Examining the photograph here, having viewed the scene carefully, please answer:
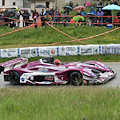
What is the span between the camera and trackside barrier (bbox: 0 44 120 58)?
16.6m

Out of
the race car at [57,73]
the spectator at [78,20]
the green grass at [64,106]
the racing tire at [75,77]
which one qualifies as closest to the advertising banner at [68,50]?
the race car at [57,73]

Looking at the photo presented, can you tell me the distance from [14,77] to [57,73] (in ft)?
6.03

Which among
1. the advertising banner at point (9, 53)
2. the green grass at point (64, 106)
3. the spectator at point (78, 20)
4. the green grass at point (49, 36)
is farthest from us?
the spectator at point (78, 20)

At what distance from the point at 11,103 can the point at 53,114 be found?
156 cm

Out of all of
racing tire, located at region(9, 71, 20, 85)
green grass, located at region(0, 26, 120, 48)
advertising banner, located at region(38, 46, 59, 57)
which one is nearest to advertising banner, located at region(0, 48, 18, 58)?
advertising banner, located at region(38, 46, 59, 57)

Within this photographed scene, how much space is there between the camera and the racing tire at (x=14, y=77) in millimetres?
11665

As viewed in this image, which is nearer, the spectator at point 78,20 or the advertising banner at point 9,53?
the advertising banner at point 9,53

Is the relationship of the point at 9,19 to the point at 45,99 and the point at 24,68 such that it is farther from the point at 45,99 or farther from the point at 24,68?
the point at 45,99

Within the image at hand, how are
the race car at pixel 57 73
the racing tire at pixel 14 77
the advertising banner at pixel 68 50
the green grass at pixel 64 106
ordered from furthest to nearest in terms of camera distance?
the advertising banner at pixel 68 50 → the racing tire at pixel 14 77 → the race car at pixel 57 73 → the green grass at pixel 64 106

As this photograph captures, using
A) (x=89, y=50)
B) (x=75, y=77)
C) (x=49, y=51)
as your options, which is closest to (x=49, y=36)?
(x=49, y=51)

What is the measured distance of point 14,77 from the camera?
11.8 metres

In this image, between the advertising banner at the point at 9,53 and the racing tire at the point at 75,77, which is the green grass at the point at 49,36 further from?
the racing tire at the point at 75,77

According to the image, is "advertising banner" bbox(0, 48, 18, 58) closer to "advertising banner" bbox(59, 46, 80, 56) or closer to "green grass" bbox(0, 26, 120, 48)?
"advertising banner" bbox(59, 46, 80, 56)

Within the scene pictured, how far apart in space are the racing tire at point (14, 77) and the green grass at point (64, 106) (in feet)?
9.59
